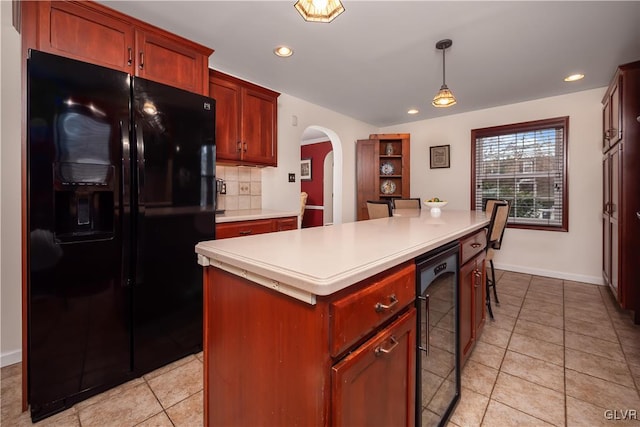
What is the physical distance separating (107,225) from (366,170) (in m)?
3.74

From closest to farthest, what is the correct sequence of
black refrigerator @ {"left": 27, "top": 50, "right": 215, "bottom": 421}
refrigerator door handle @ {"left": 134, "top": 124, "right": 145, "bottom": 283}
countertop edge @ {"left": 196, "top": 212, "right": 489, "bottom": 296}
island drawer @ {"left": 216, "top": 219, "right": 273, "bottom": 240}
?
countertop edge @ {"left": 196, "top": 212, "right": 489, "bottom": 296}, black refrigerator @ {"left": 27, "top": 50, "right": 215, "bottom": 421}, refrigerator door handle @ {"left": 134, "top": 124, "right": 145, "bottom": 283}, island drawer @ {"left": 216, "top": 219, "right": 273, "bottom": 240}

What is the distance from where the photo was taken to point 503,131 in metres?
3.97

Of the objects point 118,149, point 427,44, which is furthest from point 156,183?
point 427,44

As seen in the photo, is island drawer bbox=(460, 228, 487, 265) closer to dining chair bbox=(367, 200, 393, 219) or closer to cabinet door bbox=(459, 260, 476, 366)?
cabinet door bbox=(459, 260, 476, 366)

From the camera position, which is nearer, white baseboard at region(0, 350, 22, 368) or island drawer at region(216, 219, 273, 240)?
white baseboard at region(0, 350, 22, 368)

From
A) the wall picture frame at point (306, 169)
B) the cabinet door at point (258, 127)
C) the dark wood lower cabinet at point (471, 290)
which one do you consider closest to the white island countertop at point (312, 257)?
the dark wood lower cabinet at point (471, 290)

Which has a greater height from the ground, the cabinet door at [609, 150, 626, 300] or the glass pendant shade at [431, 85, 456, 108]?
the glass pendant shade at [431, 85, 456, 108]

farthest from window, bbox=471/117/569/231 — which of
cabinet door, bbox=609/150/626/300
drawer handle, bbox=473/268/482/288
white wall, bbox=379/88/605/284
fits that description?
drawer handle, bbox=473/268/482/288

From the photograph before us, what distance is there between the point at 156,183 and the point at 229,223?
0.64 meters

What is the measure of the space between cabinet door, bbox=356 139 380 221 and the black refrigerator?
3102 mm

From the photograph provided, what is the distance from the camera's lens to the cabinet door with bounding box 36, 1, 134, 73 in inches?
62.8

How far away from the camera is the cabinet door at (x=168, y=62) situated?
193 cm

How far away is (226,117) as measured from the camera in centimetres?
261

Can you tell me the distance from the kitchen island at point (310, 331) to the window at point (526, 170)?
3.58 meters
